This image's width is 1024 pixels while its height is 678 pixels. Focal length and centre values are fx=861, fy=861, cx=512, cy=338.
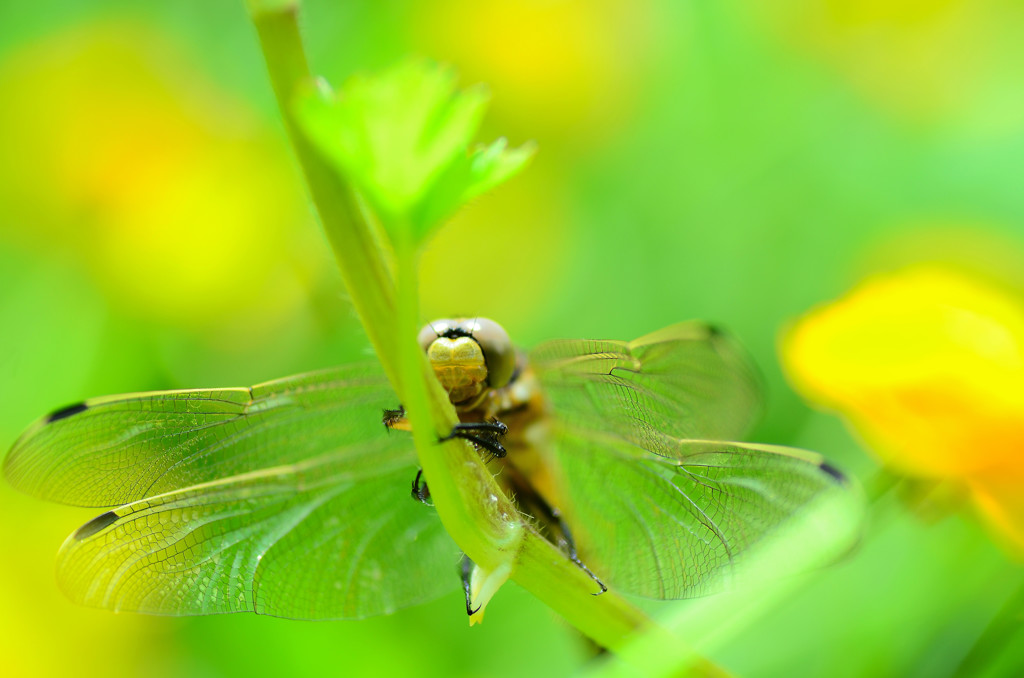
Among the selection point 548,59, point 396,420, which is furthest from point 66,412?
point 548,59

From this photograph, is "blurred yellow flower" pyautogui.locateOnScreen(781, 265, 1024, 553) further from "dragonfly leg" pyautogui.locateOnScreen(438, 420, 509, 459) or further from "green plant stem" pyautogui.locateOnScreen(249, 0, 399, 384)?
"green plant stem" pyautogui.locateOnScreen(249, 0, 399, 384)

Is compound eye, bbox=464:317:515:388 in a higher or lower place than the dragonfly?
higher

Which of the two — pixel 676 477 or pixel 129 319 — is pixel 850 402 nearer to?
pixel 676 477

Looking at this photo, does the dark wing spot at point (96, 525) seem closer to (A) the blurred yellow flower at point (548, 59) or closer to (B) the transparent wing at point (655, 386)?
(B) the transparent wing at point (655, 386)

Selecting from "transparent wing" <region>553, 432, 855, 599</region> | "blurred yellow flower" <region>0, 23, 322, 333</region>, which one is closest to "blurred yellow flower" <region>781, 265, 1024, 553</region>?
"transparent wing" <region>553, 432, 855, 599</region>

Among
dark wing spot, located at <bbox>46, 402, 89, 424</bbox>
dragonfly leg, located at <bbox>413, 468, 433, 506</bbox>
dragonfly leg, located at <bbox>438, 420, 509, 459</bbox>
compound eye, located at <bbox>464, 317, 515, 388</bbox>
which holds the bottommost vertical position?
dragonfly leg, located at <bbox>413, 468, 433, 506</bbox>

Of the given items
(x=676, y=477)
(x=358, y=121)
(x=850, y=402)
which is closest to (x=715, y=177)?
(x=850, y=402)
